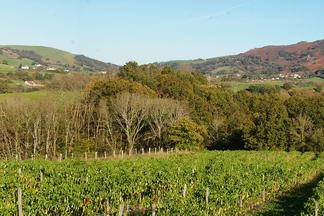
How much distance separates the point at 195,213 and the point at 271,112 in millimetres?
57324

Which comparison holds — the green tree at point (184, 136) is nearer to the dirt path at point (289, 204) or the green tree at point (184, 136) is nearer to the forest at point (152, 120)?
the forest at point (152, 120)

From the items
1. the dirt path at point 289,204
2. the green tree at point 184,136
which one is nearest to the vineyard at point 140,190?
the dirt path at point 289,204

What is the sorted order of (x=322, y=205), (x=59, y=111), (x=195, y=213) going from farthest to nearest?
(x=59, y=111), (x=322, y=205), (x=195, y=213)

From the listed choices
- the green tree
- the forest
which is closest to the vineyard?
the forest

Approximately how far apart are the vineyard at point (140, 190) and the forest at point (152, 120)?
2661 cm

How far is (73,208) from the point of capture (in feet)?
65.1

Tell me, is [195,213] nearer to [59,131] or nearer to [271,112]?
[59,131]

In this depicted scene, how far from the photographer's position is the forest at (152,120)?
6040 cm

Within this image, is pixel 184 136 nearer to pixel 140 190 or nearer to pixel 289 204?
pixel 289 204

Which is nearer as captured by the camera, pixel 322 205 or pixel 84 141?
pixel 322 205

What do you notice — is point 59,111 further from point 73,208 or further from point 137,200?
point 73,208

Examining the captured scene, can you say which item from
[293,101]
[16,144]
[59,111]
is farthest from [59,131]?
[293,101]

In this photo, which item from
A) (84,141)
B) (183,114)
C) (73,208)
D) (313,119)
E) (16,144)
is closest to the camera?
(73,208)

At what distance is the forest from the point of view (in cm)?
6040
